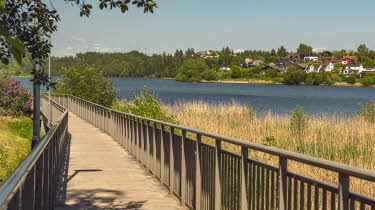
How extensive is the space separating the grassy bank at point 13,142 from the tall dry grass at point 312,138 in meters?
6.81

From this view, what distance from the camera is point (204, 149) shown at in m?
6.93

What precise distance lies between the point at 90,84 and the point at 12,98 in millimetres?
10310

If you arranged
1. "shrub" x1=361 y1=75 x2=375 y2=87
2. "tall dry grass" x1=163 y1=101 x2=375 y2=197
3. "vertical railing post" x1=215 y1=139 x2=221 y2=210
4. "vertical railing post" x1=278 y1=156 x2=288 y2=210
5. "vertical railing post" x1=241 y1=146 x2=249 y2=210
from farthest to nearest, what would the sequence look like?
"shrub" x1=361 y1=75 x2=375 y2=87, "tall dry grass" x1=163 y1=101 x2=375 y2=197, "vertical railing post" x1=215 y1=139 x2=221 y2=210, "vertical railing post" x1=241 y1=146 x2=249 y2=210, "vertical railing post" x1=278 y1=156 x2=288 y2=210

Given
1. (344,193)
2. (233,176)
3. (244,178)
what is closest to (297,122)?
(233,176)

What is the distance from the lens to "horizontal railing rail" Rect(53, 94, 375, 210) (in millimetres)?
3611

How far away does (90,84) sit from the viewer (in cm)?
3975

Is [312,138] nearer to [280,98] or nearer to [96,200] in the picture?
[96,200]

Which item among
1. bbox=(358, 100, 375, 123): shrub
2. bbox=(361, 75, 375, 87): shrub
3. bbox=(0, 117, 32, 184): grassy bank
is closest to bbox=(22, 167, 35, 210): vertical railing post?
bbox=(0, 117, 32, 184): grassy bank

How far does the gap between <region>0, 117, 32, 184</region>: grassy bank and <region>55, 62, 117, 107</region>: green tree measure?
934 centimetres

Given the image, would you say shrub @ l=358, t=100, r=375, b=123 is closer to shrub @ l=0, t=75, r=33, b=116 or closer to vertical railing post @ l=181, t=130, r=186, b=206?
vertical railing post @ l=181, t=130, r=186, b=206

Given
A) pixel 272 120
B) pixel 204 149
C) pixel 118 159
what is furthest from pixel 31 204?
pixel 272 120

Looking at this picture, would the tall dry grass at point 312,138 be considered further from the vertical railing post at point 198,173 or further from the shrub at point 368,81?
the shrub at point 368,81

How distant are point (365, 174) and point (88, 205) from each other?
5531 millimetres

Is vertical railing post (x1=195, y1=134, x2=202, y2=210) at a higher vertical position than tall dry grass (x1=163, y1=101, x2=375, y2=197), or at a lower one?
higher
